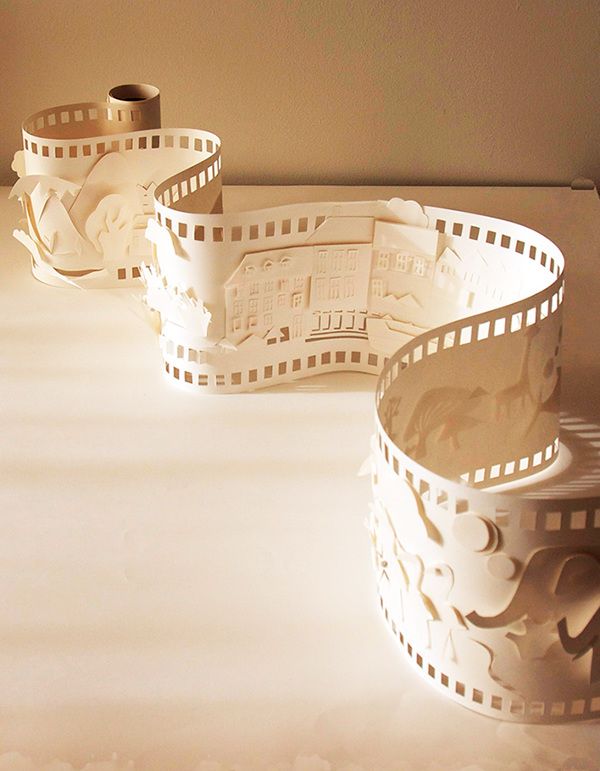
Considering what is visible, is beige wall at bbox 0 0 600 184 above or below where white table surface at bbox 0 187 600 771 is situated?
above

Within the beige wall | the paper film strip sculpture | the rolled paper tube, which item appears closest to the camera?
the paper film strip sculpture

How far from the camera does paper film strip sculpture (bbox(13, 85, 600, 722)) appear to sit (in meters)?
1.19

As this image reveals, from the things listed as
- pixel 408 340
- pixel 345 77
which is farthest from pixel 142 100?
pixel 408 340

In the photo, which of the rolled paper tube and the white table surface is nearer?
the white table surface

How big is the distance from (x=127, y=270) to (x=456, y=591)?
1.20 m

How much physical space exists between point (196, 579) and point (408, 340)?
0.62 meters

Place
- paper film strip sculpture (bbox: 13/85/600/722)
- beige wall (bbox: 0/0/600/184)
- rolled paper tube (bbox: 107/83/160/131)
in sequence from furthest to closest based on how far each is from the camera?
beige wall (bbox: 0/0/600/184), rolled paper tube (bbox: 107/83/160/131), paper film strip sculpture (bbox: 13/85/600/722)

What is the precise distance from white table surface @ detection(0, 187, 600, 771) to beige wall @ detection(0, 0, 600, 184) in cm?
69

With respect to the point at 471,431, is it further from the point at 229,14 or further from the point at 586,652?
the point at 229,14

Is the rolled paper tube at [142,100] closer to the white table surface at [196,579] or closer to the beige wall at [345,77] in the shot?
the beige wall at [345,77]

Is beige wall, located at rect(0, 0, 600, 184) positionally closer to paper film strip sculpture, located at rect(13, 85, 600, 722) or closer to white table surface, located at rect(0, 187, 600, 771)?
paper film strip sculpture, located at rect(13, 85, 600, 722)

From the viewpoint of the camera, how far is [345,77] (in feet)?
8.54

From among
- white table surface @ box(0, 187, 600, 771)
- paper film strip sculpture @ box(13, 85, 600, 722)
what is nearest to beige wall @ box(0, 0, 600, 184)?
paper film strip sculpture @ box(13, 85, 600, 722)

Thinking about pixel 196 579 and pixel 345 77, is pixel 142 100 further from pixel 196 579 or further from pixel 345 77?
pixel 196 579
